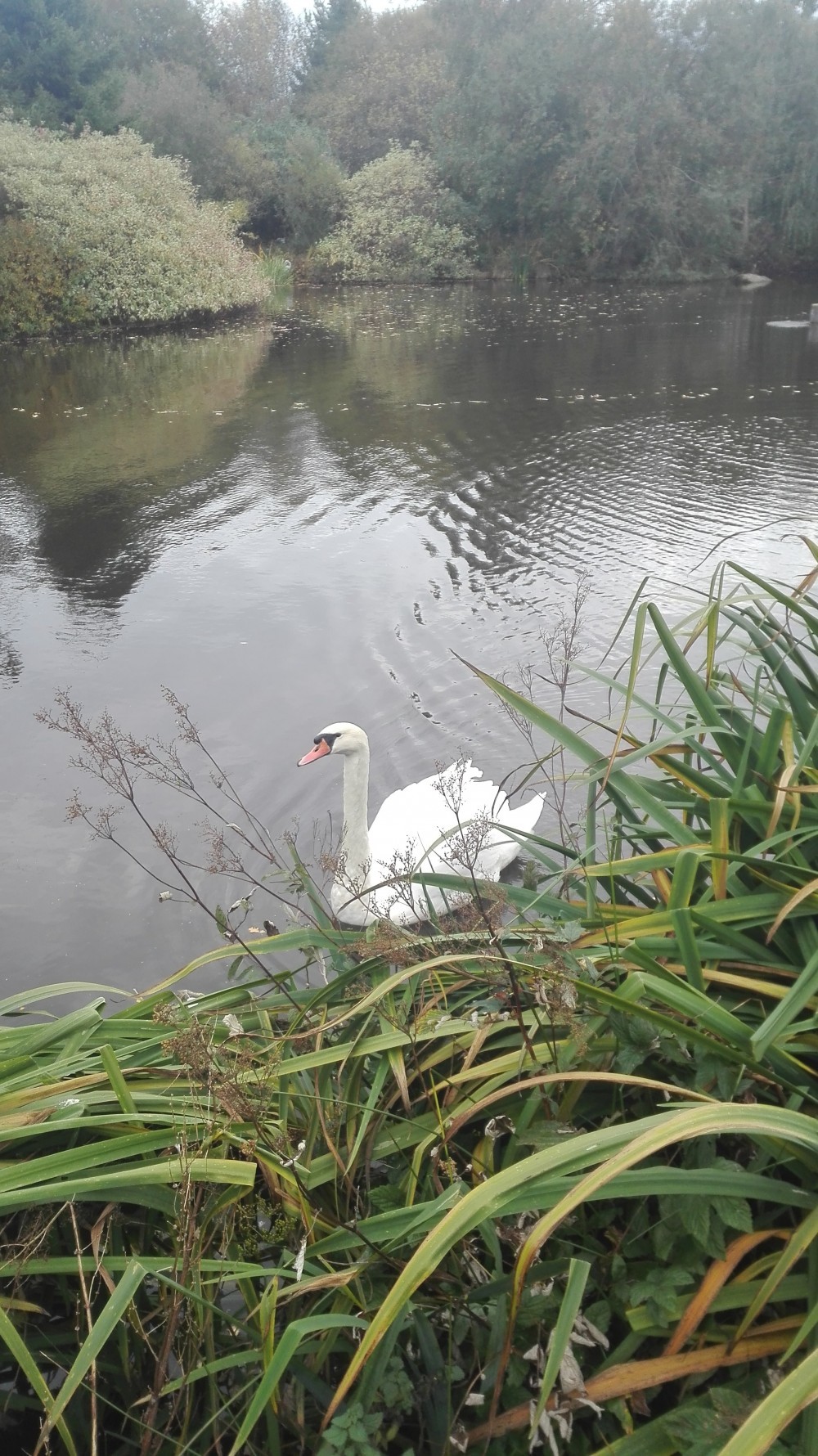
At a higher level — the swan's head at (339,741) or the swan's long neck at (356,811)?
the swan's head at (339,741)

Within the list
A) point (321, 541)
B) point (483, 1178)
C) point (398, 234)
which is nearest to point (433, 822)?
point (483, 1178)

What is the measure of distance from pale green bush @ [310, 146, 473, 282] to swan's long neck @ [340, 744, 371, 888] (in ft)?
102

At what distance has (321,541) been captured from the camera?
1044 cm

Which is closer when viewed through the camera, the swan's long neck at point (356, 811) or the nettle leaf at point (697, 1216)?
the nettle leaf at point (697, 1216)

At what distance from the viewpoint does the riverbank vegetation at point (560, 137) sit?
3152 centimetres

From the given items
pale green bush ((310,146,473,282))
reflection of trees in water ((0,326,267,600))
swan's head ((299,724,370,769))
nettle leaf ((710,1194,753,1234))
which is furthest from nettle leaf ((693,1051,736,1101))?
pale green bush ((310,146,473,282))

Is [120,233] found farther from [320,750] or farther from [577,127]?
[320,750]

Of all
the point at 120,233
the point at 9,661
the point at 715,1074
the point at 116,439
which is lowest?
the point at 9,661

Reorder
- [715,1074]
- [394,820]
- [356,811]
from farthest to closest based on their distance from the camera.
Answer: [394,820]
[356,811]
[715,1074]

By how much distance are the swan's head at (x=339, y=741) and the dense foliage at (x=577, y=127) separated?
3019 cm

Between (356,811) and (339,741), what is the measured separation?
0.34 meters

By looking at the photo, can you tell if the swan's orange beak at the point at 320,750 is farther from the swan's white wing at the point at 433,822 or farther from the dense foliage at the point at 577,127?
the dense foliage at the point at 577,127

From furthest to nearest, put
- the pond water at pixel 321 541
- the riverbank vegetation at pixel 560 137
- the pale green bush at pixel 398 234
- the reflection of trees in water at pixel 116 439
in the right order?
the pale green bush at pixel 398 234 → the riverbank vegetation at pixel 560 137 → the reflection of trees in water at pixel 116 439 → the pond water at pixel 321 541

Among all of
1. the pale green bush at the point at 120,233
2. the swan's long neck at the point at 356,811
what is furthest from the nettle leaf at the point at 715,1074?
the pale green bush at the point at 120,233
